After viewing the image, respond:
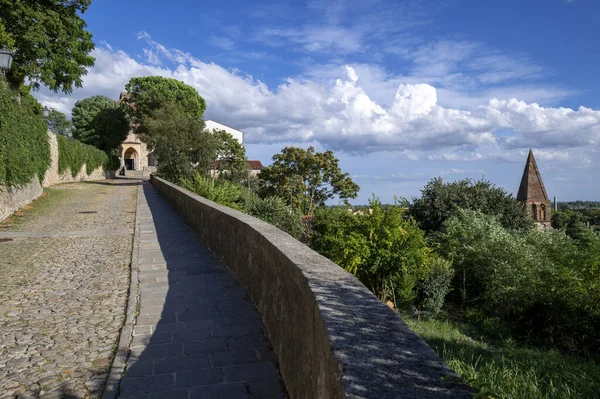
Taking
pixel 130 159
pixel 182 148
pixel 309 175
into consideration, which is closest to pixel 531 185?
pixel 309 175

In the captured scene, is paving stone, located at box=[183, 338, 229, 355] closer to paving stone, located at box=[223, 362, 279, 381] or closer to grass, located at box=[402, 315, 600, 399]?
paving stone, located at box=[223, 362, 279, 381]

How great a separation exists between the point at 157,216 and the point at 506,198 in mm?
21608

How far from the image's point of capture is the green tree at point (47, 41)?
806 inches

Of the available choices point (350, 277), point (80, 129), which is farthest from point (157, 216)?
point (80, 129)

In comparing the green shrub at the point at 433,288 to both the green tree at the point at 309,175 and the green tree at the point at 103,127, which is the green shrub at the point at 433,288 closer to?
the green tree at the point at 309,175

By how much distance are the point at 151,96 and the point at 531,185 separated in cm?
4246

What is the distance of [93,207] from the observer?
1845 centimetres

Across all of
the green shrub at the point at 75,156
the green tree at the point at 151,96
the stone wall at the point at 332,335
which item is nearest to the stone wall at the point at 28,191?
the green shrub at the point at 75,156

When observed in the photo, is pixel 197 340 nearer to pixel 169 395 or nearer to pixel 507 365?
pixel 169 395

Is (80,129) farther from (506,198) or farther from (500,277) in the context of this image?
(500,277)

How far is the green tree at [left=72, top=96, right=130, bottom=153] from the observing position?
171 ft

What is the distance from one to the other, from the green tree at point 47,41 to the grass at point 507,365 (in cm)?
2025

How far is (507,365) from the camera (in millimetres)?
6324

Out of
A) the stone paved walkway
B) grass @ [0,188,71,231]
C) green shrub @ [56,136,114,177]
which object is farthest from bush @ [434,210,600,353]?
green shrub @ [56,136,114,177]
